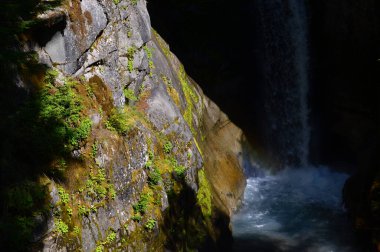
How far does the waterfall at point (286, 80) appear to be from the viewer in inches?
723

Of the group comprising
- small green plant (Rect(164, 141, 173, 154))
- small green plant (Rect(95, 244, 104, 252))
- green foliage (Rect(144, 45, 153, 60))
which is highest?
green foliage (Rect(144, 45, 153, 60))

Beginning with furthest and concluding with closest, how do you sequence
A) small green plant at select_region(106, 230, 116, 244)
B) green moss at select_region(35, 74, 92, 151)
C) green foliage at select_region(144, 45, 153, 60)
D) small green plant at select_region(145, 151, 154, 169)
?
1. green foliage at select_region(144, 45, 153, 60)
2. small green plant at select_region(145, 151, 154, 169)
3. small green plant at select_region(106, 230, 116, 244)
4. green moss at select_region(35, 74, 92, 151)

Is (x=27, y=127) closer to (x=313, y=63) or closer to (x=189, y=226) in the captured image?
(x=189, y=226)

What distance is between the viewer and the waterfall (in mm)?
18359

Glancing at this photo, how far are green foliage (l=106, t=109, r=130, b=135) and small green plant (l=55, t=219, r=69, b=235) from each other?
246 centimetres

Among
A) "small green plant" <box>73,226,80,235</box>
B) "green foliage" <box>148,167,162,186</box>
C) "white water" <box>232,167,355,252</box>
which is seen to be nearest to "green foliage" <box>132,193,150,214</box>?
"green foliage" <box>148,167,162,186</box>

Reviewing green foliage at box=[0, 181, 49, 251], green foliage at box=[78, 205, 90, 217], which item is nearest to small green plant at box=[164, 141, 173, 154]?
green foliage at box=[78, 205, 90, 217]

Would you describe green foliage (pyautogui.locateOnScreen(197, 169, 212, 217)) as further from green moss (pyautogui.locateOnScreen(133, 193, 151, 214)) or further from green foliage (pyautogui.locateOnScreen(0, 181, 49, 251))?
green foliage (pyautogui.locateOnScreen(0, 181, 49, 251))

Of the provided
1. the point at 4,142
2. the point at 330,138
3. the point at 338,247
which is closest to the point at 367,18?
the point at 330,138

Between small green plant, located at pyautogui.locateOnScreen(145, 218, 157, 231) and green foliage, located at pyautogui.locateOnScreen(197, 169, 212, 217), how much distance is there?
2.53 m

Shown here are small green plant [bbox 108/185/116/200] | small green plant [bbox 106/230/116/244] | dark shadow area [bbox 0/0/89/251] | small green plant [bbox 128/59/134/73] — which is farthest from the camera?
small green plant [bbox 128/59/134/73]

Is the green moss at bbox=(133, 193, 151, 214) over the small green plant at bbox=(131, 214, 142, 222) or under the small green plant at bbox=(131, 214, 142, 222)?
over

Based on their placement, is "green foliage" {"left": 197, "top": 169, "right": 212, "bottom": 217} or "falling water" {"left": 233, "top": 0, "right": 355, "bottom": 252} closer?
"green foliage" {"left": 197, "top": 169, "right": 212, "bottom": 217}

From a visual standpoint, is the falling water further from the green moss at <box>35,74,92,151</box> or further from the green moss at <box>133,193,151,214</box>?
the green moss at <box>35,74,92,151</box>
